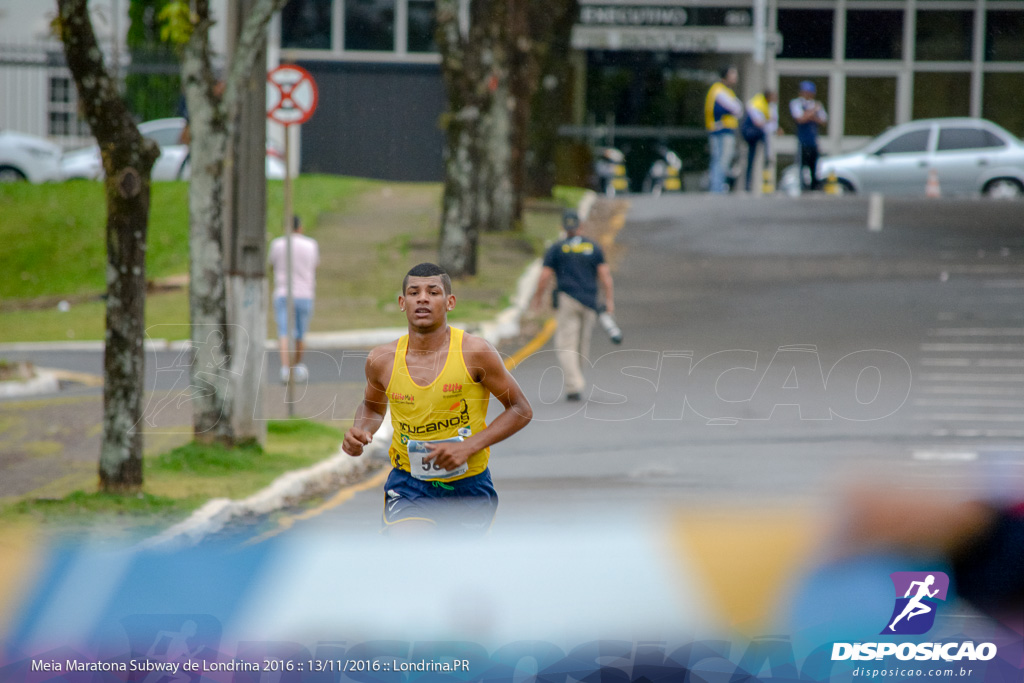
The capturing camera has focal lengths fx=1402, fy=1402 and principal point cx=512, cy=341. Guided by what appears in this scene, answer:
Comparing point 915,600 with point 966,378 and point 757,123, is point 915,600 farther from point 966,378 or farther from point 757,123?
point 757,123

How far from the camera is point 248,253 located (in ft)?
36.4

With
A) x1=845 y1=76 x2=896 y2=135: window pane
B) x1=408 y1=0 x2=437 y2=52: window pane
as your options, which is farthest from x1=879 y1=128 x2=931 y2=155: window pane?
x1=408 y1=0 x2=437 y2=52: window pane

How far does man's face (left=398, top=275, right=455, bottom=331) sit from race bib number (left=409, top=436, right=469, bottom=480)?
1.37ft

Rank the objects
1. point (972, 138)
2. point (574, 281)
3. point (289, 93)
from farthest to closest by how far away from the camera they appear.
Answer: point (972, 138), point (289, 93), point (574, 281)

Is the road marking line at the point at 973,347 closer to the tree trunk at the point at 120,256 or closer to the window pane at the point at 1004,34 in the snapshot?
the tree trunk at the point at 120,256

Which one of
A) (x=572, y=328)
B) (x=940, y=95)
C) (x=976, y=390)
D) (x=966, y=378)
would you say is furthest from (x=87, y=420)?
(x=940, y=95)

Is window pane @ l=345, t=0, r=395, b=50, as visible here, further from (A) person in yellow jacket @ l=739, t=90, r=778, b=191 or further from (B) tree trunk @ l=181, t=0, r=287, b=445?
(B) tree trunk @ l=181, t=0, r=287, b=445

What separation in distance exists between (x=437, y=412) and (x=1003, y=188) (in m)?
23.0

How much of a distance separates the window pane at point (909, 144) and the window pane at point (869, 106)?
28.6 ft

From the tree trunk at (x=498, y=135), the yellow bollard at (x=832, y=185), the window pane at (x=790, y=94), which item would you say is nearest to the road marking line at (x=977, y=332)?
the tree trunk at (x=498, y=135)

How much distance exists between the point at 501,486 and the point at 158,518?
91.9 inches

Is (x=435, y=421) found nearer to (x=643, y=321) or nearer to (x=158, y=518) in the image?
(x=158, y=518)

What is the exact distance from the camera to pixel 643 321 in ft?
55.5

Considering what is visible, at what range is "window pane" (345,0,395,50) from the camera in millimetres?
34656
